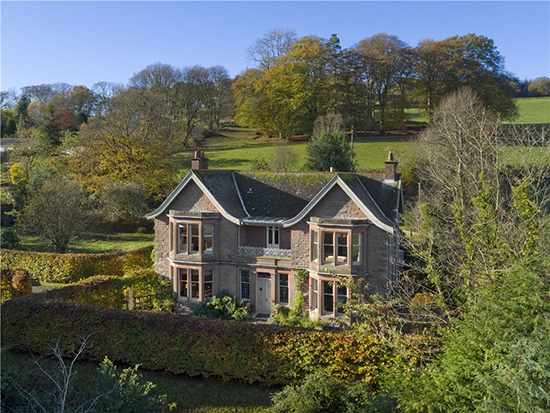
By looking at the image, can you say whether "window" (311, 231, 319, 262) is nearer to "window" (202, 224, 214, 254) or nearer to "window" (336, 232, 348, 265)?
"window" (336, 232, 348, 265)

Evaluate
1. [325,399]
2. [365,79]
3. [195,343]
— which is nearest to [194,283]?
[195,343]

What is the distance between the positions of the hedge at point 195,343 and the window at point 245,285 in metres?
7.49

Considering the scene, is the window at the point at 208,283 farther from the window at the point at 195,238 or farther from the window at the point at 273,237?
the window at the point at 273,237

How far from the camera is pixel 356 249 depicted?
76.2 feet

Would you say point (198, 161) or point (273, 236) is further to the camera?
point (198, 161)

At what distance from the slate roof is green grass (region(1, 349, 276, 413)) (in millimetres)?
9456

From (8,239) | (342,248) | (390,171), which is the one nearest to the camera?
(342,248)

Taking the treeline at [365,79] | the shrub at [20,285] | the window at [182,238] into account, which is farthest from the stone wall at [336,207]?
the treeline at [365,79]

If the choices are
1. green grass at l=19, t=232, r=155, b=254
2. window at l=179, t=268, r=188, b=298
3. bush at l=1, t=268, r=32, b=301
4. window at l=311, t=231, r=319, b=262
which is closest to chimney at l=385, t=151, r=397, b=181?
window at l=311, t=231, r=319, b=262

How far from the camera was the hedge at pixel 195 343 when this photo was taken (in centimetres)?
1619

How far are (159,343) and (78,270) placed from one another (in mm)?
14847

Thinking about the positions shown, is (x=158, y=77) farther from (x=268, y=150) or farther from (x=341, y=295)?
(x=341, y=295)

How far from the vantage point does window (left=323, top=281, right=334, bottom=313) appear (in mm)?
23378

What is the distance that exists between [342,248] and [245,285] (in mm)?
5730
